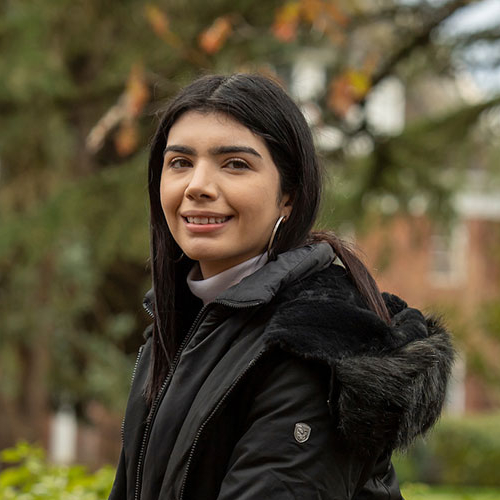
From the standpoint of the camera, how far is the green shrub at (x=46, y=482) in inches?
137

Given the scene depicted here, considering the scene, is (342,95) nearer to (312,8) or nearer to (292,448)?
(312,8)

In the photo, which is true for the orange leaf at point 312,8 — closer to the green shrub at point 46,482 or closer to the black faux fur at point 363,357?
the green shrub at point 46,482

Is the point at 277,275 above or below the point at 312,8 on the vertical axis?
below

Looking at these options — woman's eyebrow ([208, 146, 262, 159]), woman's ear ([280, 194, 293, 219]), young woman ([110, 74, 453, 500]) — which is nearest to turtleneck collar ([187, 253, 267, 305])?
young woman ([110, 74, 453, 500])

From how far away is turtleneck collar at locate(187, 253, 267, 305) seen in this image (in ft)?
7.22

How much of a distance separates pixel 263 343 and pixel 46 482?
6.52ft

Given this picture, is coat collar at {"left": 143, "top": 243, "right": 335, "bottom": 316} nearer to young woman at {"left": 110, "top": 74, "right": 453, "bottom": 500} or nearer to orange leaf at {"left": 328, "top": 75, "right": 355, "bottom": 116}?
young woman at {"left": 110, "top": 74, "right": 453, "bottom": 500}

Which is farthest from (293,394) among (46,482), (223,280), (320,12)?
(320,12)

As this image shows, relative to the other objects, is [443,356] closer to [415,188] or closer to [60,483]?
[60,483]

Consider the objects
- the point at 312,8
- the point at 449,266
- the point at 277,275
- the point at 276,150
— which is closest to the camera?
the point at 277,275

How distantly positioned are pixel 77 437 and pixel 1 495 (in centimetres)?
1707

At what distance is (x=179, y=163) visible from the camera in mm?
2225

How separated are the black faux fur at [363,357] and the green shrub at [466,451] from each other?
13.8 meters

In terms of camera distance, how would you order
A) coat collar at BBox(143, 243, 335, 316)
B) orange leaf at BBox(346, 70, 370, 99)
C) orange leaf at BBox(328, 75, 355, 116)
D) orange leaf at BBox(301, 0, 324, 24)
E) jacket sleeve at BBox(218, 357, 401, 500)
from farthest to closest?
1. orange leaf at BBox(328, 75, 355, 116)
2. orange leaf at BBox(301, 0, 324, 24)
3. orange leaf at BBox(346, 70, 370, 99)
4. coat collar at BBox(143, 243, 335, 316)
5. jacket sleeve at BBox(218, 357, 401, 500)
